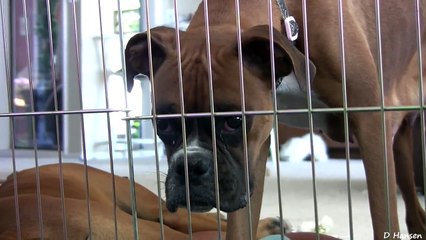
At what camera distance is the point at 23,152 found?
2656mm

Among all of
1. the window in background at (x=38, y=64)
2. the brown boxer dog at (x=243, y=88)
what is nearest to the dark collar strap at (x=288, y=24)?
the brown boxer dog at (x=243, y=88)

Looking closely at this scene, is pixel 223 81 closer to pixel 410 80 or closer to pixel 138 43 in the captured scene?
pixel 138 43

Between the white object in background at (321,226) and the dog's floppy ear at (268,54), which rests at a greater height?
the dog's floppy ear at (268,54)

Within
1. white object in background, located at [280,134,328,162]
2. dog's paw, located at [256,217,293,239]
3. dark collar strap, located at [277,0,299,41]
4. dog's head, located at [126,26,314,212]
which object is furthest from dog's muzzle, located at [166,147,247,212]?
white object in background, located at [280,134,328,162]

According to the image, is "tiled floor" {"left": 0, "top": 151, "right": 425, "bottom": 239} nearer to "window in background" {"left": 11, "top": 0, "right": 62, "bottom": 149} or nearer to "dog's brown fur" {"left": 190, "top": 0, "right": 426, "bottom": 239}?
"dog's brown fur" {"left": 190, "top": 0, "right": 426, "bottom": 239}

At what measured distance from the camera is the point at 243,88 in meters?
0.85

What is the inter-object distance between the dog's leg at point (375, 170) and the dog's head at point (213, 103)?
0.17m

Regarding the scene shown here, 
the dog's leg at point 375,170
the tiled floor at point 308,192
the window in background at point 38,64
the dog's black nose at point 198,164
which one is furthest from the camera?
the window in background at point 38,64

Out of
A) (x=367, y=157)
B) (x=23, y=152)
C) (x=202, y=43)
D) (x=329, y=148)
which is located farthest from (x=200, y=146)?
(x=329, y=148)

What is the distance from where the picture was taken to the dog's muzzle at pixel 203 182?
840 millimetres

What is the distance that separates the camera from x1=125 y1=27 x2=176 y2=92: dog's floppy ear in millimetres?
989

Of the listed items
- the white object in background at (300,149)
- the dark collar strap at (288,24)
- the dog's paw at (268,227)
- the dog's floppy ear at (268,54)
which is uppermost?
the dark collar strap at (288,24)

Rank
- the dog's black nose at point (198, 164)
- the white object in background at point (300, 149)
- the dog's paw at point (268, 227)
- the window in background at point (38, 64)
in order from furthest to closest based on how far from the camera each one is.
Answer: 1. the white object in background at point (300, 149)
2. the window in background at point (38, 64)
3. the dog's paw at point (268, 227)
4. the dog's black nose at point (198, 164)

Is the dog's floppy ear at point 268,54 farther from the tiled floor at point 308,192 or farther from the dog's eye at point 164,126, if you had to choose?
the tiled floor at point 308,192
